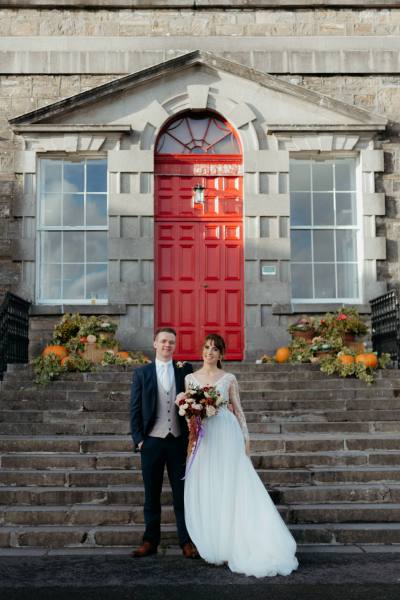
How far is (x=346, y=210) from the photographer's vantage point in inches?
476

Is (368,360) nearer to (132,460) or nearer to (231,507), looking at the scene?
(132,460)

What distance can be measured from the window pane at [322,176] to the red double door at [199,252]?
126cm

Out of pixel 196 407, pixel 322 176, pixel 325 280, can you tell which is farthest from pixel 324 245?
pixel 196 407

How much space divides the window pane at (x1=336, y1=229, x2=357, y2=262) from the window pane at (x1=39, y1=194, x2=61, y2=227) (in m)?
4.51

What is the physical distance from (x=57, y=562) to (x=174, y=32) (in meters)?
9.17

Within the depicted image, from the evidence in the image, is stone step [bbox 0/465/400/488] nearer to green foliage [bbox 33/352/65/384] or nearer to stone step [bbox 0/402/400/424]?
stone step [bbox 0/402/400/424]

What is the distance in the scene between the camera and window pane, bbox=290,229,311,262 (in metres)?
12.0

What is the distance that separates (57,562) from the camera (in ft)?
18.2

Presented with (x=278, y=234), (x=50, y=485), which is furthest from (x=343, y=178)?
(x=50, y=485)

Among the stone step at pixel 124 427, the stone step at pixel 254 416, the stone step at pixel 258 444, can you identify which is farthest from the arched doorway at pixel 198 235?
the stone step at pixel 258 444

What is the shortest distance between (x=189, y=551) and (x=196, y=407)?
1.09 m

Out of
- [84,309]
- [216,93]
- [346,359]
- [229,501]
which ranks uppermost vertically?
[216,93]

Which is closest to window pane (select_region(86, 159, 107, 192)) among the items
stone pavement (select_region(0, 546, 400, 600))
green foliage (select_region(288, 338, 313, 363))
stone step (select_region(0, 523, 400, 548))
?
green foliage (select_region(288, 338, 313, 363))

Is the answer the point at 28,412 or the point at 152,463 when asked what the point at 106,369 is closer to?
the point at 28,412
